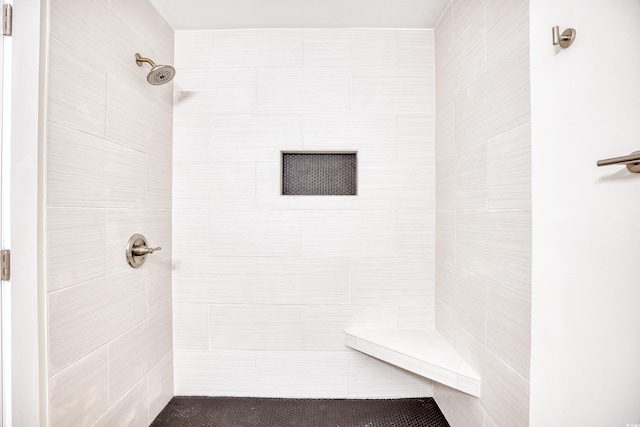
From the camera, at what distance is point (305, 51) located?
1514 mm

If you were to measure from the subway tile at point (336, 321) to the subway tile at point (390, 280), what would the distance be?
0.16 ft

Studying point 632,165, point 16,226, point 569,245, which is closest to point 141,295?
point 16,226

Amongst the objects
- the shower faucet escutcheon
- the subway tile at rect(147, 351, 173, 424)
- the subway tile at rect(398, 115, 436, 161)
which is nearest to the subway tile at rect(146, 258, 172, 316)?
the shower faucet escutcheon

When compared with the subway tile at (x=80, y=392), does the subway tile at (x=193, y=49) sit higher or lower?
higher

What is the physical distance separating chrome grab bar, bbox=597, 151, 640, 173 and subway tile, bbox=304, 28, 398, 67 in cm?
108

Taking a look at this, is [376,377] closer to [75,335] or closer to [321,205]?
[321,205]

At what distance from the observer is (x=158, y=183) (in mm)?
1408

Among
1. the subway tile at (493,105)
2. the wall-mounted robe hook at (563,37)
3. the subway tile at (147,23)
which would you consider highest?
the subway tile at (147,23)

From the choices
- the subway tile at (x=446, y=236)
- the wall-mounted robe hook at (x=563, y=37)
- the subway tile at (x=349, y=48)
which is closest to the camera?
the wall-mounted robe hook at (x=563, y=37)

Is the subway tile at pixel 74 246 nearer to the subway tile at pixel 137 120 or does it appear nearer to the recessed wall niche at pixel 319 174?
the subway tile at pixel 137 120

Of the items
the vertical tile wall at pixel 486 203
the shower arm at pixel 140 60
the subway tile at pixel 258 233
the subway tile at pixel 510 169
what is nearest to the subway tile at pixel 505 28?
the vertical tile wall at pixel 486 203

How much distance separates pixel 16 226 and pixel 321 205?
1080 millimetres

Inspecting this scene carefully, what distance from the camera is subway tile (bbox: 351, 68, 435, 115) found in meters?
1.51

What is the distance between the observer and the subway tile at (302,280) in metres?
1.52
